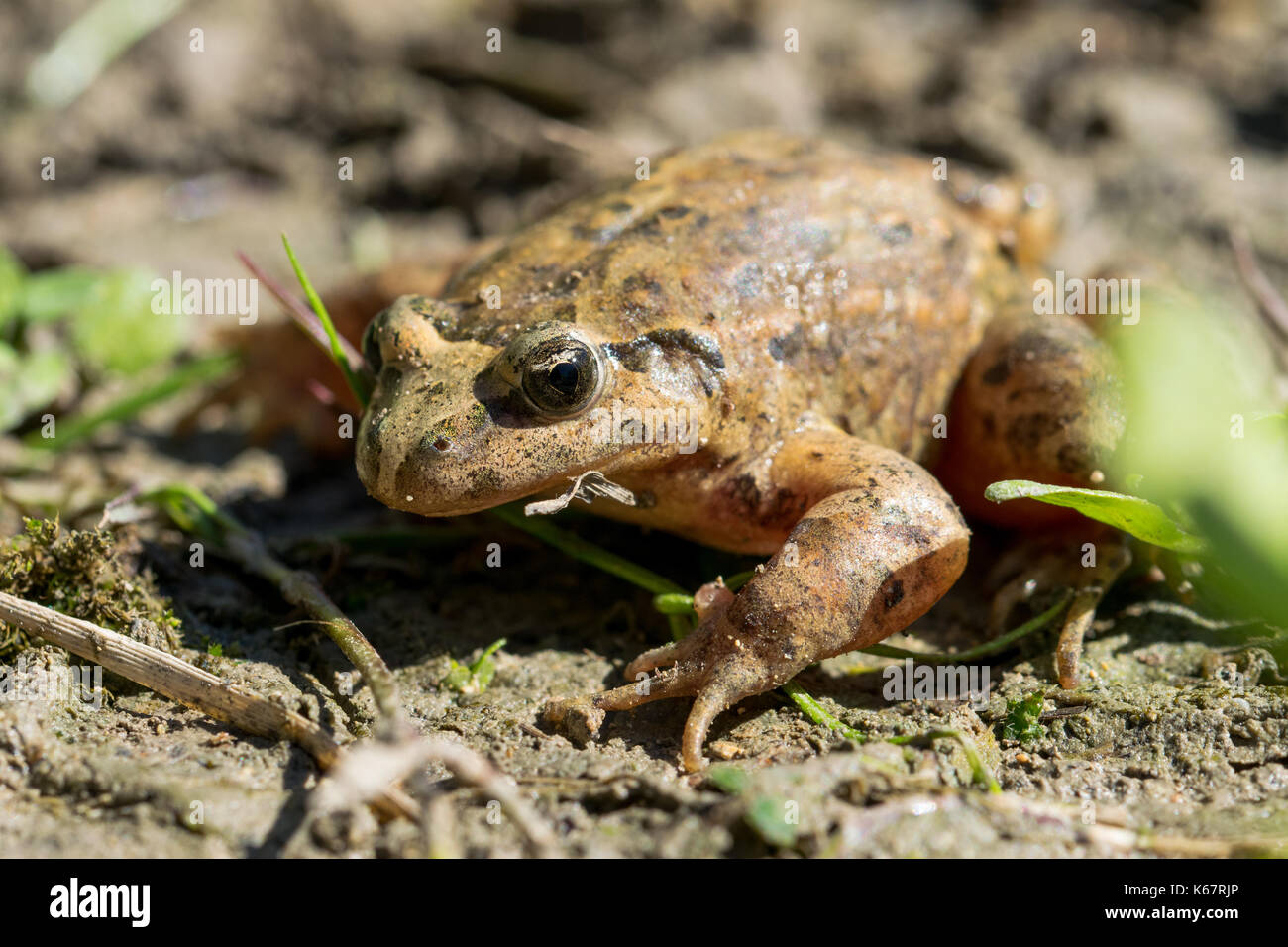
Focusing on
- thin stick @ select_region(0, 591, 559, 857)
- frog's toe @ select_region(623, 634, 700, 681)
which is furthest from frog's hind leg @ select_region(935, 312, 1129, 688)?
thin stick @ select_region(0, 591, 559, 857)

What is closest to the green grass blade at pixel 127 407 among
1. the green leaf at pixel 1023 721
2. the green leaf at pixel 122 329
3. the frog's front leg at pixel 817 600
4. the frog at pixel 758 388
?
the green leaf at pixel 122 329

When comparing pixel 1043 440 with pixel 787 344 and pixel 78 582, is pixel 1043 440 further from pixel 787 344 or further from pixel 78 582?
pixel 78 582

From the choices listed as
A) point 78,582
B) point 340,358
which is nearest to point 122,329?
point 340,358

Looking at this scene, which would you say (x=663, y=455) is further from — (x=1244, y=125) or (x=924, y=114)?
(x=1244, y=125)

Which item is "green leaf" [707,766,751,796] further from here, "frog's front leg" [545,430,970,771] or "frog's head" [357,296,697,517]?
"frog's head" [357,296,697,517]

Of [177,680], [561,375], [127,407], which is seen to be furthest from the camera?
[127,407]
